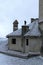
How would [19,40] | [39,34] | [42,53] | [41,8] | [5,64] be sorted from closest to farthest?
[5,64], [42,53], [39,34], [41,8], [19,40]

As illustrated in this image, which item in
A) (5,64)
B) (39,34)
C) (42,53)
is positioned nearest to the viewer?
(5,64)

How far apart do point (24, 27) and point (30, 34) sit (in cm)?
262

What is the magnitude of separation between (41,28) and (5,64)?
9054 millimetres

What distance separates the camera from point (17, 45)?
1060 inches

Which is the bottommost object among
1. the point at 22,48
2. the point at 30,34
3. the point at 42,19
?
the point at 22,48

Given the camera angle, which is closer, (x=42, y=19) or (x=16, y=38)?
(x=42, y=19)

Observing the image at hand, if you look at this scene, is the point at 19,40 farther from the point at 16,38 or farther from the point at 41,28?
the point at 41,28

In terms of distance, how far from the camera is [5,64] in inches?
631

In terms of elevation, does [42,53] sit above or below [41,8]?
below

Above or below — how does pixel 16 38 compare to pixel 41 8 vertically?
below

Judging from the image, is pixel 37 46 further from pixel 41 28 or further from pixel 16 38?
pixel 16 38

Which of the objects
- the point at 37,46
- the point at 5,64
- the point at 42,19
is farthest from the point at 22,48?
the point at 5,64

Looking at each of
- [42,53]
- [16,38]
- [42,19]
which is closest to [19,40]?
[16,38]

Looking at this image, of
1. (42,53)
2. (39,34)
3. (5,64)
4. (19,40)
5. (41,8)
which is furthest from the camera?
(19,40)
